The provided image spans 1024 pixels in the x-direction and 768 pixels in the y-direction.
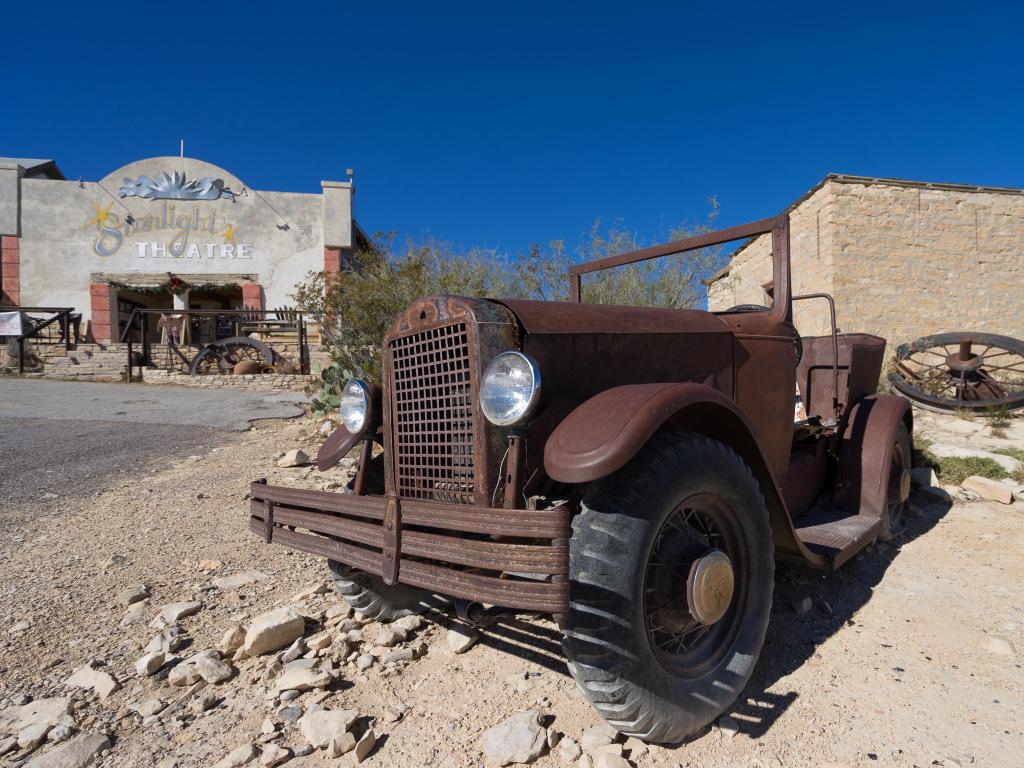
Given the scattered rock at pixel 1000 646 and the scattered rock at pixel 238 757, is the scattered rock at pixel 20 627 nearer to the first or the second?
the scattered rock at pixel 238 757

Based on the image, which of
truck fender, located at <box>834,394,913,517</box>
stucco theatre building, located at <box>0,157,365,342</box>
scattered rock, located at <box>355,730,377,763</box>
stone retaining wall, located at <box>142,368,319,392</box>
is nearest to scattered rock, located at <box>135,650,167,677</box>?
scattered rock, located at <box>355,730,377,763</box>

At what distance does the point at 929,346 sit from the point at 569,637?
957cm

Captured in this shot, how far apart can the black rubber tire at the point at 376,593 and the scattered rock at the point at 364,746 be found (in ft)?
2.19

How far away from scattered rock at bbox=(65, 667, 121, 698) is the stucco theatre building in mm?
16464

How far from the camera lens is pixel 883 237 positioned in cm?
987

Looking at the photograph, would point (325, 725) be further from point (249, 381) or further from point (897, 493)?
point (249, 381)

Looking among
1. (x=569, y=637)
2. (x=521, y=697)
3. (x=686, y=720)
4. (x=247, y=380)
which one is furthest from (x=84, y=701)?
(x=247, y=380)

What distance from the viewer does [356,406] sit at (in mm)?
2348

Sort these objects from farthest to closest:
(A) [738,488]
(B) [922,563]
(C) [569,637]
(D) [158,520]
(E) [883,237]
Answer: (E) [883,237], (D) [158,520], (B) [922,563], (A) [738,488], (C) [569,637]

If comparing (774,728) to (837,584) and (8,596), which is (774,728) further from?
(8,596)

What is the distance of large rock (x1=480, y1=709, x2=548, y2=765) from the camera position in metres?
1.63

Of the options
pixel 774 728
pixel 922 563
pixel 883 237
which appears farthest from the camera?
pixel 883 237

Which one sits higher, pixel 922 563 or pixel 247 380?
pixel 247 380

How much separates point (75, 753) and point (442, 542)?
1327 millimetres
